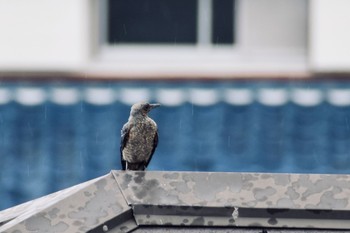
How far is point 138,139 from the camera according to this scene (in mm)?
3814

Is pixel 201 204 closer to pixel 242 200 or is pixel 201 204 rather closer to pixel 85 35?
pixel 242 200

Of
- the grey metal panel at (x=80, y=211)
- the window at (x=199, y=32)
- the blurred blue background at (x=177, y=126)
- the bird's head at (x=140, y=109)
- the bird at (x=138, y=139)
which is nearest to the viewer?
the grey metal panel at (x=80, y=211)

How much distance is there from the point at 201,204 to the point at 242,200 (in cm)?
7

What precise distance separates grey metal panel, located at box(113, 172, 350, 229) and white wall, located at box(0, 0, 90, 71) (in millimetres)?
7559

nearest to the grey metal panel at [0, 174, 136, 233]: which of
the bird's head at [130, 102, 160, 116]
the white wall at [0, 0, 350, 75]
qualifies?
the bird's head at [130, 102, 160, 116]

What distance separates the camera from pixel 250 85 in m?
9.80

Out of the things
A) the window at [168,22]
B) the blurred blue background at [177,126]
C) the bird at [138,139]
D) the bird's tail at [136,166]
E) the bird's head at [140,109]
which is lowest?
the blurred blue background at [177,126]

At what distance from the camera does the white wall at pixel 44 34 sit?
992cm

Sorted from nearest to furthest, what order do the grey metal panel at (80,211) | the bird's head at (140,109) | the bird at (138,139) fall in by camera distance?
the grey metal panel at (80,211), the bird at (138,139), the bird's head at (140,109)

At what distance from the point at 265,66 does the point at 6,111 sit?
1.90 metres

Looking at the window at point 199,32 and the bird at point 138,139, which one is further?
the window at point 199,32

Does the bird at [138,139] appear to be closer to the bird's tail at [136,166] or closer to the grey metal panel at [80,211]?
the bird's tail at [136,166]

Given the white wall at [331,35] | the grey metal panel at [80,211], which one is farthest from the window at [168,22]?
the grey metal panel at [80,211]

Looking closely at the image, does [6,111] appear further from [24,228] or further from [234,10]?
[24,228]
